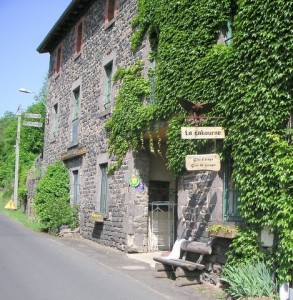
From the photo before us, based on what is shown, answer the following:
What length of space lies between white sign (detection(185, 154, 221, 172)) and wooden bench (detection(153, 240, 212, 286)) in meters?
1.49

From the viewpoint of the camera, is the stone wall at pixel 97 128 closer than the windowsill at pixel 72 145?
Yes

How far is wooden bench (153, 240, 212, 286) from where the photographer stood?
8.21 meters

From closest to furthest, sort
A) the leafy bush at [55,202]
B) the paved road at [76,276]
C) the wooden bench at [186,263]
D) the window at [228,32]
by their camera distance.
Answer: the paved road at [76,276] < the wooden bench at [186,263] < the window at [228,32] < the leafy bush at [55,202]

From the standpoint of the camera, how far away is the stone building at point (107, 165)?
966cm

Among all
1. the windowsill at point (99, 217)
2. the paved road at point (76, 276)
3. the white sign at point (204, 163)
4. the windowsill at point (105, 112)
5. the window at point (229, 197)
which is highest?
the windowsill at point (105, 112)

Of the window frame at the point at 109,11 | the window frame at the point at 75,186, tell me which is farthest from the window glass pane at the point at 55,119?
the window frame at the point at 109,11

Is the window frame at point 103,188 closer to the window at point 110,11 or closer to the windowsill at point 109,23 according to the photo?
the windowsill at point 109,23

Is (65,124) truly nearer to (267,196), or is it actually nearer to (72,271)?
(72,271)

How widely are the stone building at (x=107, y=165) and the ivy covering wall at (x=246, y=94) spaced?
3.34 ft

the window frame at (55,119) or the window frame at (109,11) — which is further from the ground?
the window frame at (109,11)

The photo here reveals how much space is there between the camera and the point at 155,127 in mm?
11039

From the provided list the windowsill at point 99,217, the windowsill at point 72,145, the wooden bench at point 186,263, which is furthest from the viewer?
the windowsill at point 72,145

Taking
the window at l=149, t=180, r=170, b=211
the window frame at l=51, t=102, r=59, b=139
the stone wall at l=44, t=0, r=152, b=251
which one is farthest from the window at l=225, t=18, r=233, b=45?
the window frame at l=51, t=102, r=59, b=139

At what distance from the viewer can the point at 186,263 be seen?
8289mm
